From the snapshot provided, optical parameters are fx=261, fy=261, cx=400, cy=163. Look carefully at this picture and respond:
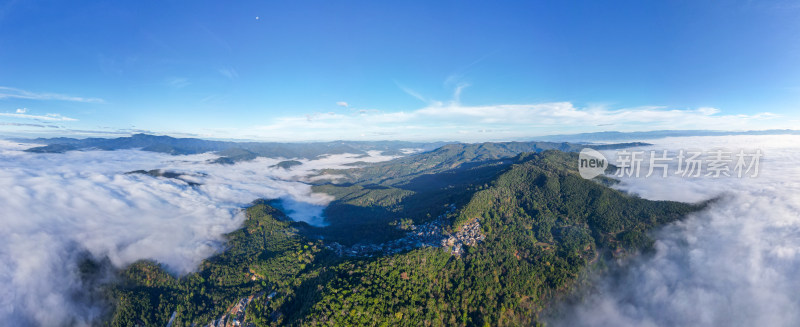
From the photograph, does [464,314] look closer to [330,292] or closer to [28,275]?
[330,292]

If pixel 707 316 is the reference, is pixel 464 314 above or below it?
below

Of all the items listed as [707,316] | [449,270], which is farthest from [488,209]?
[707,316]

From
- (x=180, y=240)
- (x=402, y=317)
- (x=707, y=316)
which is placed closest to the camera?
(x=707, y=316)

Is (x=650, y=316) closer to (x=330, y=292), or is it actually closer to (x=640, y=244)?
(x=640, y=244)

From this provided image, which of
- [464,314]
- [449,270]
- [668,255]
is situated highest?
[668,255]

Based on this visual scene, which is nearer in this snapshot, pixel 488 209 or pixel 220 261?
pixel 220 261

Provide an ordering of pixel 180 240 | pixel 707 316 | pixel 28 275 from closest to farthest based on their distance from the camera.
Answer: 1. pixel 707 316
2. pixel 28 275
3. pixel 180 240
